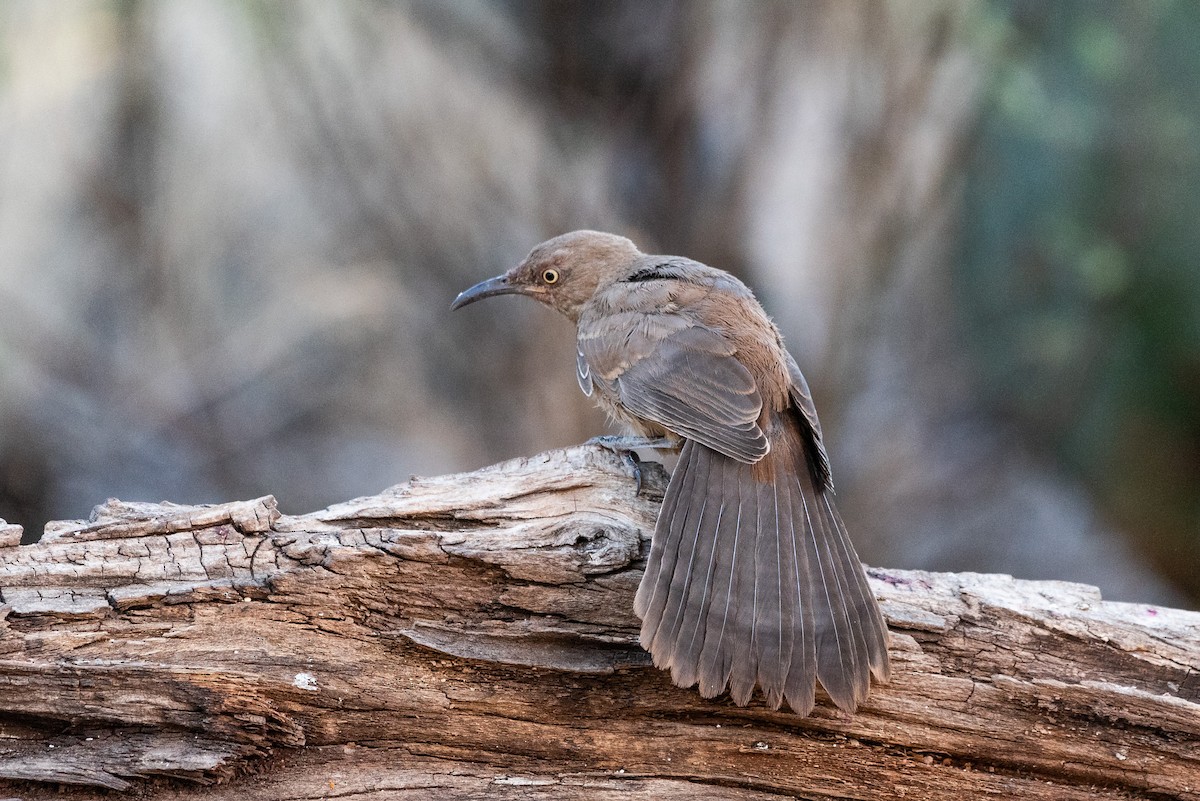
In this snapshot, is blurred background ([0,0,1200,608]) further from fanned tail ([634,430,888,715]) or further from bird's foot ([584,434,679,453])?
fanned tail ([634,430,888,715])

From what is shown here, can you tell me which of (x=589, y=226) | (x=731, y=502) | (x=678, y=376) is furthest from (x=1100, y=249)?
(x=731, y=502)

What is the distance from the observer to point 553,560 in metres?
2.92

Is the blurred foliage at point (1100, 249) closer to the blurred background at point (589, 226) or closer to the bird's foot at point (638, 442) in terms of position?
the blurred background at point (589, 226)

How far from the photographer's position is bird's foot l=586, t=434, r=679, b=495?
11.3 feet

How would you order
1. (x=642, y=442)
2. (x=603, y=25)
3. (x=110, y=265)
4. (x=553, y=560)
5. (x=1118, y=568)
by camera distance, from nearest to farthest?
(x=553, y=560)
(x=642, y=442)
(x=110, y=265)
(x=603, y=25)
(x=1118, y=568)

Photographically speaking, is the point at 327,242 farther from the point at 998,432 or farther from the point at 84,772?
the point at 998,432

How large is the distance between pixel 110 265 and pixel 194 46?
4.53 ft

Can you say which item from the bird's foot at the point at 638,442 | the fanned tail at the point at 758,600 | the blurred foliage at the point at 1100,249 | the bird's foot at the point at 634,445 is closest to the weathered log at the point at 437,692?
the fanned tail at the point at 758,600

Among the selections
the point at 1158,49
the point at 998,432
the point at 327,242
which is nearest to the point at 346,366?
the point at 327,242

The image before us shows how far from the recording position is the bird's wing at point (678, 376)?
3.15 meters

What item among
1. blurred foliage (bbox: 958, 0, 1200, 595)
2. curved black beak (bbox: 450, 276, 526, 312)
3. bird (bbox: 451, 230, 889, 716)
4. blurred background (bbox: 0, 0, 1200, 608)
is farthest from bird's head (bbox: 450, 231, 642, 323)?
blurred foliage (bbox: 958, 0, 1200, 595)

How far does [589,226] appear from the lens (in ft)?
21.9

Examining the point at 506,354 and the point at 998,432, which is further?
the point at 998,432

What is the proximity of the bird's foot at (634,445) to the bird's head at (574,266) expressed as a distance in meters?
0.80
